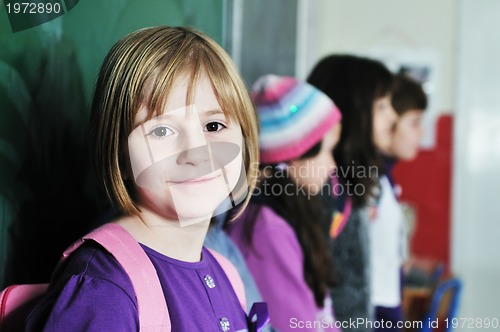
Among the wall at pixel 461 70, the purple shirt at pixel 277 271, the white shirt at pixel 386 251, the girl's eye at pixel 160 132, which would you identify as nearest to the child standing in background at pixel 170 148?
the girl's eye at pixel 160 132

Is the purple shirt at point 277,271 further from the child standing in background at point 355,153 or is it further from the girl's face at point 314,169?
the child standing in background at point 355,153

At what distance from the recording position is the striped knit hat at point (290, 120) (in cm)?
112

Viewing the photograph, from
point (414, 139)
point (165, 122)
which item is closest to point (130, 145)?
point (165, 122)

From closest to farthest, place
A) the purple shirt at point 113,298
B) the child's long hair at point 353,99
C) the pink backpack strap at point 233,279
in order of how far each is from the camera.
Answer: the purple shirt at point 113,298 < the pink backpack strap at point 233,279 < the child's long hair at point 353,99

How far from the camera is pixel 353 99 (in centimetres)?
132

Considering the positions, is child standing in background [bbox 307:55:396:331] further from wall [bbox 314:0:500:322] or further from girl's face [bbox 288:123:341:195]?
wall [bbox 314:0:500:322]

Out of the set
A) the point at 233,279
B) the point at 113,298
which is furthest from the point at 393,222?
the point at 113,298

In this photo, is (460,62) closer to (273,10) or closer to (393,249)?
(273,10)

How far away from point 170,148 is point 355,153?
2.48 feet

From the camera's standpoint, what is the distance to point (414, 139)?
155 centimetres

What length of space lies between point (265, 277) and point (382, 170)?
49cm

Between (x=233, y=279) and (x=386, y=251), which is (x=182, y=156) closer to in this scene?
(x=233, y=279)

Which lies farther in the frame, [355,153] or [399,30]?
[399,30]

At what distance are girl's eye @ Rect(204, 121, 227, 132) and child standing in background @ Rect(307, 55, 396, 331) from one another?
25.9 inches
